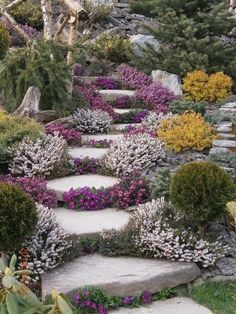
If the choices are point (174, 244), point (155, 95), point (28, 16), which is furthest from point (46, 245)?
point (28, 16)

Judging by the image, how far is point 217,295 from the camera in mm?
5438

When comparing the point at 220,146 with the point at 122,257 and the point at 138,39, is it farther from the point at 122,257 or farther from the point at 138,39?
the point at 138,39

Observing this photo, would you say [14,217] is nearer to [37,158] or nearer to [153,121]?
[37,158]

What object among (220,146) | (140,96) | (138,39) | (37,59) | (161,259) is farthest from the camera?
→ (138,39)

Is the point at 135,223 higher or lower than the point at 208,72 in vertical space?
lower

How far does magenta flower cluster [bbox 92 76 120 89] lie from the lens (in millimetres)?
12945

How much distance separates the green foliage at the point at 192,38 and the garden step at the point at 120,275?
7687 millimetres

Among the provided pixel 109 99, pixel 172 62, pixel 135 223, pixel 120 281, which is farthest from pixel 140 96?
pixel 120 281

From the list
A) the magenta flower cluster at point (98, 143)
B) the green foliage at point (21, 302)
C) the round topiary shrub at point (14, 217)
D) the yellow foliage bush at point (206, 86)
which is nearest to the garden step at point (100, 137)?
the magenta flower cluster at point (98, 143)

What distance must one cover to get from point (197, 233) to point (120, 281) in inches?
42.1

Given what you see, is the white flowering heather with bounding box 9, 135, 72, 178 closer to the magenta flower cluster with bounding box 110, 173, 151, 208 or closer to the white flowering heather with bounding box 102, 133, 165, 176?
the white flowering heather with bounding box 102, 133, 165, 176

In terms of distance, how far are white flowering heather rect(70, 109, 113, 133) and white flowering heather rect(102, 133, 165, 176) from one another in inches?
70.4

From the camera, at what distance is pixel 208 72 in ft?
42.7

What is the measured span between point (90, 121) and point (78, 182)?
2657 millimetres
